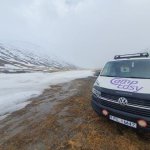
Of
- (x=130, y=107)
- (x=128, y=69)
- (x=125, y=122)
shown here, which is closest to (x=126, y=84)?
(x=130, y=107)

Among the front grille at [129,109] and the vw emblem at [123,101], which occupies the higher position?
the vw emblem at [123,101]

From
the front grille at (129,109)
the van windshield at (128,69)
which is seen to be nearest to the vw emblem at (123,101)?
the front grille at (129,109)

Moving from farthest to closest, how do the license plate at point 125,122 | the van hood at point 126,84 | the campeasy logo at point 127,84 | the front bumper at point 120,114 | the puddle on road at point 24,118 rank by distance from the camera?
the puddle on road at point 24,118 < the campeasy logo at point 127,84 < the van hood at point 126,84 < the license plate at point 125,122 < the front bumper at point 120,114

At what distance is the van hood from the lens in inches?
271

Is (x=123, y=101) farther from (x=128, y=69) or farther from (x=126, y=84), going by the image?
(x=128, y=69)

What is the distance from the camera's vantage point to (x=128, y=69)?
8.80 metres

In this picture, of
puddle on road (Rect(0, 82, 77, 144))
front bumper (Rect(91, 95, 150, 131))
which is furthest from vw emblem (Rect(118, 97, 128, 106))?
puddle on road (Rect(0, 82, 77, 144))

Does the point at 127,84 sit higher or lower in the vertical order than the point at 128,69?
lower

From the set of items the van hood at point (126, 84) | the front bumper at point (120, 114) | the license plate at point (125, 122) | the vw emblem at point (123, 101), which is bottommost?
the license plate at point (125, 122)

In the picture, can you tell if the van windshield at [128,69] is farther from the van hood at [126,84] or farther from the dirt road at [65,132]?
the dirt road at [65,132]

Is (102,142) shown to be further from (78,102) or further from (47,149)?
(78,102)

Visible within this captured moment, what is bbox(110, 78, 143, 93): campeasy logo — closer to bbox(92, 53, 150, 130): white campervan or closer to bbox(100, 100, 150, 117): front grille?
bbox(92, 53, 150, 130): white campervan

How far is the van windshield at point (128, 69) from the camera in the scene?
824 centimetres

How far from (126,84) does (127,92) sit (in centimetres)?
59
